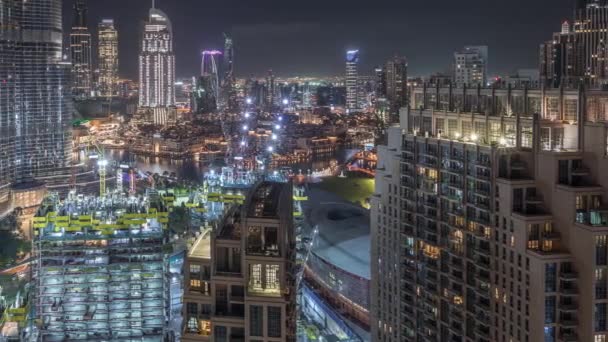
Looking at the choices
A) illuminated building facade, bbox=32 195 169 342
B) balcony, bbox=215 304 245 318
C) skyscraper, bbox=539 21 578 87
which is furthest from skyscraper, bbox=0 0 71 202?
balcony, bbox=215 304 245 318

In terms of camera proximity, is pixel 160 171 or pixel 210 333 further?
pixel 160 171

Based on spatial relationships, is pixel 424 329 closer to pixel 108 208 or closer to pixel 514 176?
pixel 514 176

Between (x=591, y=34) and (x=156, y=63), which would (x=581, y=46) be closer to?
(x=591, y=34)

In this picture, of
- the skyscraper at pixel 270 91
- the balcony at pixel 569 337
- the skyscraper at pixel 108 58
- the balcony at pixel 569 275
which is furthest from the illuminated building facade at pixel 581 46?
the skyscraper at pixel 108 58

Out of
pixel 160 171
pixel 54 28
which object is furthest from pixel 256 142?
pixel 54 28

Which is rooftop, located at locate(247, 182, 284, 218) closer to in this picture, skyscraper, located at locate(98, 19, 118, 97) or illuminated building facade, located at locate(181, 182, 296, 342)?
illuminated building facade, located at locate(181, 182, 296, 342)

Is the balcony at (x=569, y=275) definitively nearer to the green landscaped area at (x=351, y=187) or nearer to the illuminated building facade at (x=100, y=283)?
the illuminated building facade at (x=100, y=283)
